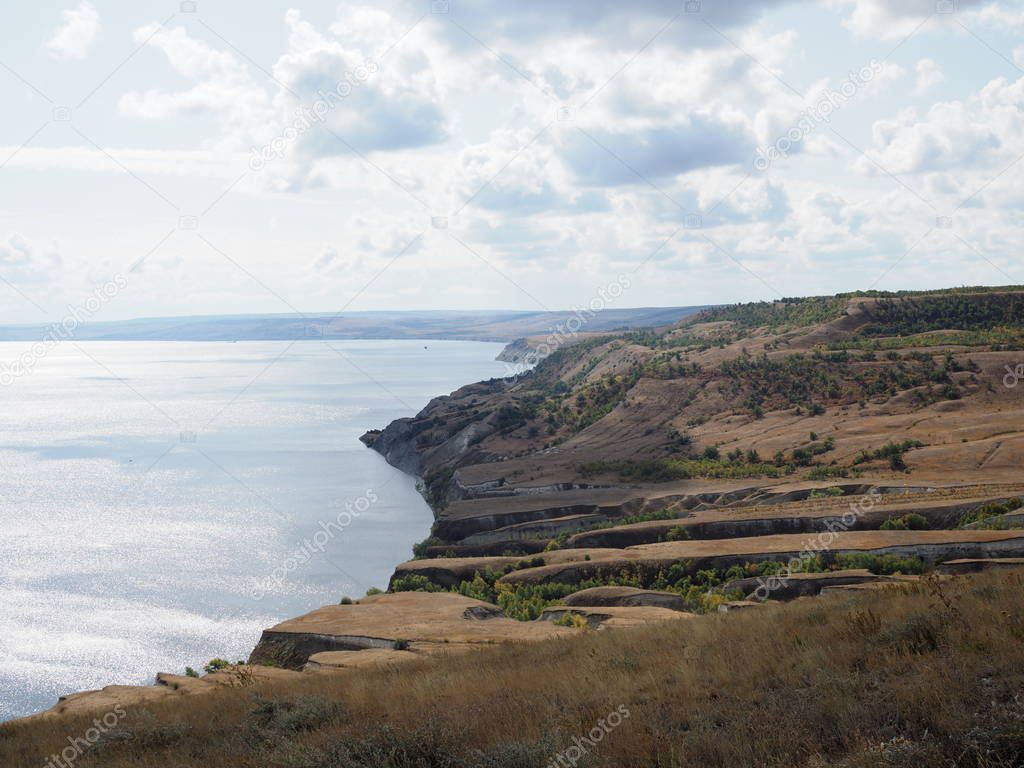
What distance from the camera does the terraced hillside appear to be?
25422mm

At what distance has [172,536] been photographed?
5122 cm

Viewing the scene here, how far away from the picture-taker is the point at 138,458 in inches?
3297

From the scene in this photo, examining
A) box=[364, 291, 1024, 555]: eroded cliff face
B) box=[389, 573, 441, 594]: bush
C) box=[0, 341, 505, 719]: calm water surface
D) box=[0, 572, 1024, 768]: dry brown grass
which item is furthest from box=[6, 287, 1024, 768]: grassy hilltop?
box=[0, 341, 505, 719]: calm water surface

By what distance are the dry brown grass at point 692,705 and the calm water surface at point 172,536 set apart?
68.0 ft

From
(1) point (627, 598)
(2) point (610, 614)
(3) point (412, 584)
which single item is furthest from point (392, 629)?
(3) point (412, 584)

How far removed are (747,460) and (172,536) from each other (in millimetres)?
37290

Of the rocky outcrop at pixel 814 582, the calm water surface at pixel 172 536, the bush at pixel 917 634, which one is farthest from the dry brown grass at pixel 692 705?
the calm water surface at pixel 172 536

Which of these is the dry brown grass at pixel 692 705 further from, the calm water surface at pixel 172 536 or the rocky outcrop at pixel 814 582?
the calm water surface at pixel 172 536

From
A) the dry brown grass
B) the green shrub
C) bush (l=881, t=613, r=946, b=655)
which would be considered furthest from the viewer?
the green shrub

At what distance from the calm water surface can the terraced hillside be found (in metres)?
6.68

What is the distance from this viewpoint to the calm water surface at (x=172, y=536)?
3212 centimetres

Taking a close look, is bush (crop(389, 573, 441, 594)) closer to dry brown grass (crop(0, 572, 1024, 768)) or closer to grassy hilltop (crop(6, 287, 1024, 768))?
grassy hilltop (crop(6, 287, 1024, 768))

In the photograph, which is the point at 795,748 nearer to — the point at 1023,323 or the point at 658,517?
the point at 658,517

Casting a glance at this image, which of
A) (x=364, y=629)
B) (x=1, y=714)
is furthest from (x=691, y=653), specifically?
(x=1, y=714)
